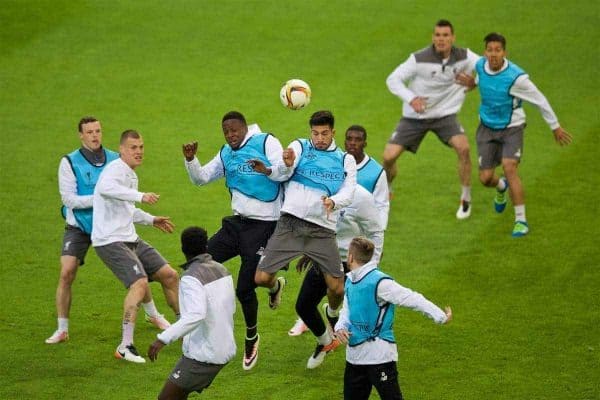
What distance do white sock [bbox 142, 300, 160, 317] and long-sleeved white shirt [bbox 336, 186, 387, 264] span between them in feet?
7.32

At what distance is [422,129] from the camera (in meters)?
16.8

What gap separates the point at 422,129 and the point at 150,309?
211 inches

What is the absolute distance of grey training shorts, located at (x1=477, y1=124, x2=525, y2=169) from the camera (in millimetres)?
15812

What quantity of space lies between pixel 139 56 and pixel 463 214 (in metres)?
8.04

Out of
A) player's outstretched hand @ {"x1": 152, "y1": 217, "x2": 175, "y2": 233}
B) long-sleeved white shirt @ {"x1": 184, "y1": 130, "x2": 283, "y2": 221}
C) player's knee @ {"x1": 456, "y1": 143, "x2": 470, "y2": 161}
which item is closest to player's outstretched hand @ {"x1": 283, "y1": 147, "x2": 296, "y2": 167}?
long-sleeved white shirt @ {"x1": 184, "y1": 130, "x2": 283, "y2": 221}

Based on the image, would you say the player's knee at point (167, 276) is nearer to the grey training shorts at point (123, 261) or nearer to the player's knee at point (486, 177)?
the grey training shorts at point (123, 261)

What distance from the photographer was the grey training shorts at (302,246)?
1186 cm

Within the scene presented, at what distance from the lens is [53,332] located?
1317 centimetres

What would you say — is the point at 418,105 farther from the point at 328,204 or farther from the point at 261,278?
the point at 328,204

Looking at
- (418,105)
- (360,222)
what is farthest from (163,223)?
(418,105)

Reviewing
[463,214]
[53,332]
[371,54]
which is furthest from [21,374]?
[371,54]

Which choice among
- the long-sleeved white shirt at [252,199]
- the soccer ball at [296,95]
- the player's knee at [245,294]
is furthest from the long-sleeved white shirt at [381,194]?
the player's knee at [245,294]

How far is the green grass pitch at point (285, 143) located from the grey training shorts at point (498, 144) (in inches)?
37.1

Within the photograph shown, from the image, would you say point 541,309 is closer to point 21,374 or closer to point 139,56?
point 21,374
